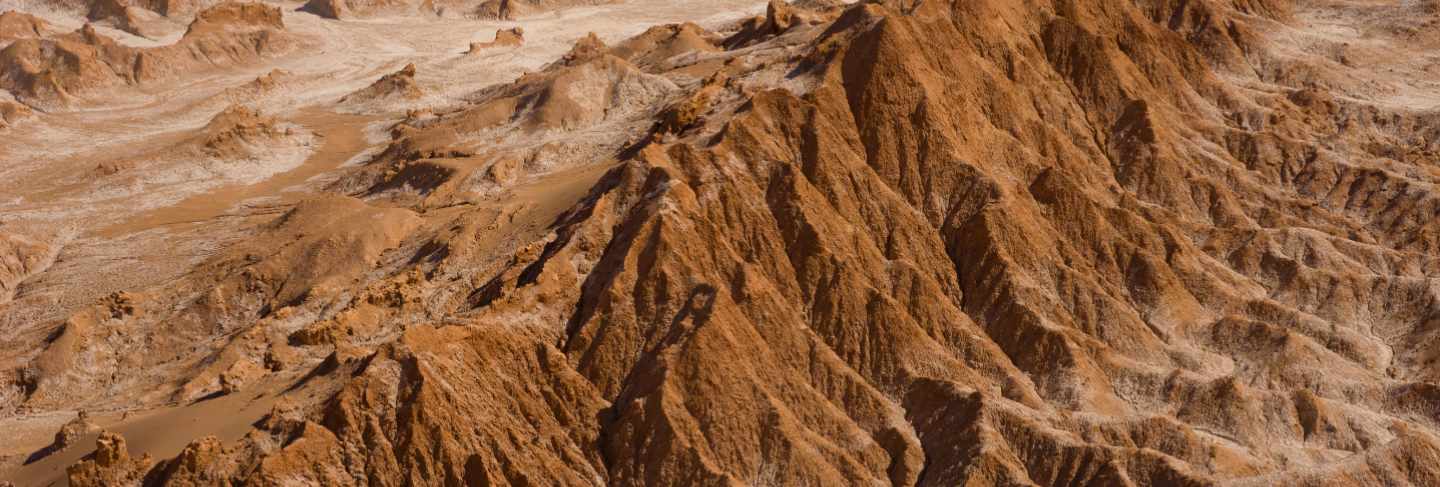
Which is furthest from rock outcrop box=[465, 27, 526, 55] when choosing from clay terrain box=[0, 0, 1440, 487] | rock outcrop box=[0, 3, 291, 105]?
clay terrain box=[0, 0, 1440, 487]

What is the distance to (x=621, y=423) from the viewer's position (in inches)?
1527

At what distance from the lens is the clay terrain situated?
38.5m

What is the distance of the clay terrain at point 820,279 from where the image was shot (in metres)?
38.5

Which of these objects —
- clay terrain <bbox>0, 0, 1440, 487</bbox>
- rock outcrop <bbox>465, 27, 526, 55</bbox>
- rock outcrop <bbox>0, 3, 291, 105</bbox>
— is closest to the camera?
clay terrain <bbox>0, 0, 1440, 487</bbox>

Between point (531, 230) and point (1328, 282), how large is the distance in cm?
2965

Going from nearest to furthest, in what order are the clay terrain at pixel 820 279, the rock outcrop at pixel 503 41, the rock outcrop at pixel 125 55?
the clay terrain at pixel 820 279, the rock outcrop at pixel 125 55, the rock outcrop at pixel 503 41

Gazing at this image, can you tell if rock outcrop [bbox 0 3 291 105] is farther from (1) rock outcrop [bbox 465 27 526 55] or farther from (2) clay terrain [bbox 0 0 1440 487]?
(2) clay terrain [bbox 0 0 1440 487]

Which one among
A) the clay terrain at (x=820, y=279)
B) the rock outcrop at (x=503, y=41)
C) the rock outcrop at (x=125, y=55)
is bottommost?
the rock outcrop at (x=125, y=55)

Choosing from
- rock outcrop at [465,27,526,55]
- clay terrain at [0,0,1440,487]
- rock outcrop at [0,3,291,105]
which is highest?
clay terrain at [0,0,1440,487]

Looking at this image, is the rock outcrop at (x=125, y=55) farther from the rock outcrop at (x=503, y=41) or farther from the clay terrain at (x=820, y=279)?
the clay terrain at (x=820, y=279)

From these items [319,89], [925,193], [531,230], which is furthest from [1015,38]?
[319,89]

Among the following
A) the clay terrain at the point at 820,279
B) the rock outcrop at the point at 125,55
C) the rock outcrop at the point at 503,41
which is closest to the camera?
the clay terrain at the point at 820,279

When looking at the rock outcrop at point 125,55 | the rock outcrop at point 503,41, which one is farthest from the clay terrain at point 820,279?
the rock outcrop at point 503,41

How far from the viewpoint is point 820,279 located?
45000 millimetres
